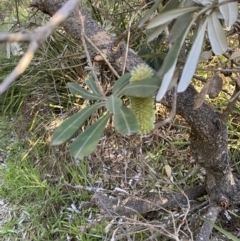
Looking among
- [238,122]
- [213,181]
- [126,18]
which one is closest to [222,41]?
[213,181]

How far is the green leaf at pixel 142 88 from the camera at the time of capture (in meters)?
0.55

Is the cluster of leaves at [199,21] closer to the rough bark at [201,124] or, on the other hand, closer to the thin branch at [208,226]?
the rough bark at [201,124]

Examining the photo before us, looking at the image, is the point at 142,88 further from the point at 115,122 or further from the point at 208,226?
the point at 208,226

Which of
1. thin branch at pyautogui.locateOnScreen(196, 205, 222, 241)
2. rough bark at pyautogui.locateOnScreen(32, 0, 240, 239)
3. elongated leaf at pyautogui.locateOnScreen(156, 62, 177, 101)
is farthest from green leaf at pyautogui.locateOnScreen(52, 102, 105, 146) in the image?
thin branch at pyautogui.locateOnScreen(196, 205, 222, 241)

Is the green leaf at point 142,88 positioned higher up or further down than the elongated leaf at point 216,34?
further down

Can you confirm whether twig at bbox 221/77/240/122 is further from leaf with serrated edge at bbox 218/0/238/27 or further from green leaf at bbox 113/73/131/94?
green leaf at bbox 113/73/131/94

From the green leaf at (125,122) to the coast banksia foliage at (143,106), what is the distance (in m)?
0.08

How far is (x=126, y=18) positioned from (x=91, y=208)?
0.96 metres

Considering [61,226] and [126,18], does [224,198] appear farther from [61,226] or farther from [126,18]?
[126,18]

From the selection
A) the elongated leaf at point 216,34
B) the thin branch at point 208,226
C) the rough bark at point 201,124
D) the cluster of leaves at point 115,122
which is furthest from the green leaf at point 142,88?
the thin branch at point 208,226

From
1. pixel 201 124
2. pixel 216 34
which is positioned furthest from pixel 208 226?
pixel 216 34

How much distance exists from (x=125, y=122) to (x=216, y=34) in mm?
307

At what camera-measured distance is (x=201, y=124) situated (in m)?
0.94

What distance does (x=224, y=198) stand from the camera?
3.34 feet
